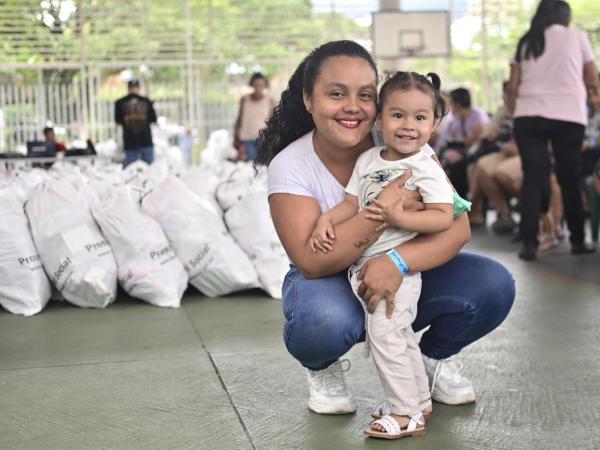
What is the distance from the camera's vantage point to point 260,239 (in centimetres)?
485

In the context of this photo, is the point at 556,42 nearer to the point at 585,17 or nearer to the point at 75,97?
the point at 75,97

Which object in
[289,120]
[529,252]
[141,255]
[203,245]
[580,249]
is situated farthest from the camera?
[580,249]

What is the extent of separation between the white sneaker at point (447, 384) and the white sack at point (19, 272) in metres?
2.18

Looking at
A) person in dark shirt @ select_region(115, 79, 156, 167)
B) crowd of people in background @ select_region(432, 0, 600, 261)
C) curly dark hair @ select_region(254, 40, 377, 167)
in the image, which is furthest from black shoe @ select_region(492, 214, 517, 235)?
curly dark hair @ select_region(254, 40, 377, 167)

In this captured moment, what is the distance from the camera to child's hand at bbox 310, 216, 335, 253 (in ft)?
8.10

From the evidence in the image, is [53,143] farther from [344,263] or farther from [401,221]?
[401,221]

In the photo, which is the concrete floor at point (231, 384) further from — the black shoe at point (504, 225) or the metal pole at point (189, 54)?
the metal pole at point (189, 54)

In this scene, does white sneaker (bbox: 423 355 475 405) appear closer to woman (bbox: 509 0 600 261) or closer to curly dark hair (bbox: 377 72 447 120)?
curly dark hair (bbox: 377 72 447 120)

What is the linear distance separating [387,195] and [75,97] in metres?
13.2

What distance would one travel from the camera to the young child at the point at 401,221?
2.41 m

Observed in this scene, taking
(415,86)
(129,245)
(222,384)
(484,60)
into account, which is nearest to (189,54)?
(484,60)

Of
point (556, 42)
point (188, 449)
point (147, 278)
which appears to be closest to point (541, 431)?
point (188, 449)

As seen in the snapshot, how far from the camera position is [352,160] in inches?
106

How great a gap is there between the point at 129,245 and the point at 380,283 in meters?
2.40
